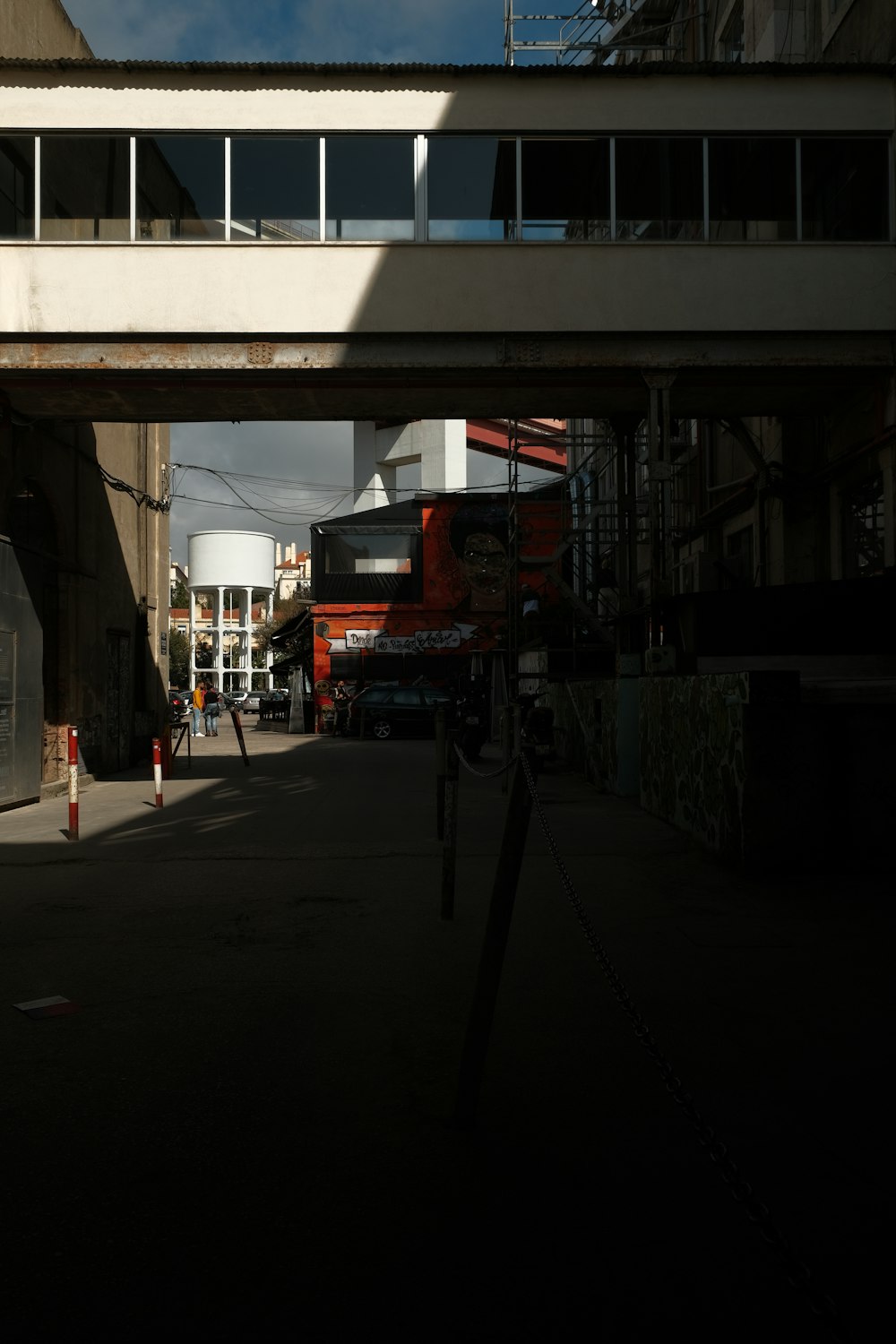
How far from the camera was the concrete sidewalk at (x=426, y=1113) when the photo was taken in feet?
8.70

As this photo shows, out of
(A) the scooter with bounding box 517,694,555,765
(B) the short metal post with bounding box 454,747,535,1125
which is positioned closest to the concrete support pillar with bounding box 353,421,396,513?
(A) the scooter with bounding box 517,694,555,765

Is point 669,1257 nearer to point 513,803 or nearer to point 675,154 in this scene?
point 513,803

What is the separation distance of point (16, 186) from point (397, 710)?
63.2 ft

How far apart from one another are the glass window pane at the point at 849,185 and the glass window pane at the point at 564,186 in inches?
114

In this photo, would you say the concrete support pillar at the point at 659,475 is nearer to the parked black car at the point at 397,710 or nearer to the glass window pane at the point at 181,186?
the glass window pane at the point at 181,186

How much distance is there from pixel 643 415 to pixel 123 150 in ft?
28.2

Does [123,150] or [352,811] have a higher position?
[123,150]

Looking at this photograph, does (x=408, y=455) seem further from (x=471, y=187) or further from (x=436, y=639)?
(x=471, y=187)

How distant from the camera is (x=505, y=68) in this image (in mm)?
15852

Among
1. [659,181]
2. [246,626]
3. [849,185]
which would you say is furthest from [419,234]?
[246,626]

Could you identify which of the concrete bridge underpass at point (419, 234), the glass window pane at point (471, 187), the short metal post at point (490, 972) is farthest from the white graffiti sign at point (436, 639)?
the short metal post at point (490, 972)

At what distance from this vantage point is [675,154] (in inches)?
637

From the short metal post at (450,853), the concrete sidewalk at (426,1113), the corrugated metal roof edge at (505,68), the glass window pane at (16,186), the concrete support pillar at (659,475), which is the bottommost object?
the concrete sidewalk at (426,1113)

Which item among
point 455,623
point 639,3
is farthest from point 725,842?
point 455,623
